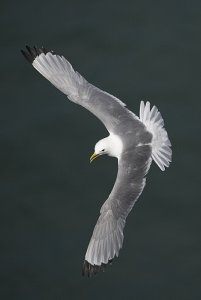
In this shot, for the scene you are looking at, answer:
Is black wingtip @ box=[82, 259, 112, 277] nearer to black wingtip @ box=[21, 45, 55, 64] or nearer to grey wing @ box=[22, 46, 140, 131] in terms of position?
grey wing @ box=[22, 46, 140, 131]

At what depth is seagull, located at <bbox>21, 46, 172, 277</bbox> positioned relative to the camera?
28.8ft

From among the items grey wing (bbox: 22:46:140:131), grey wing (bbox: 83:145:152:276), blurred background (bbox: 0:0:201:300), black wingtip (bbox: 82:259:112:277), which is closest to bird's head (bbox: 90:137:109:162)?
grey wing (bbox: 22:46:140:131)

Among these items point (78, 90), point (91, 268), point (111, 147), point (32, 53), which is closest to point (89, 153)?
point (78, 90)

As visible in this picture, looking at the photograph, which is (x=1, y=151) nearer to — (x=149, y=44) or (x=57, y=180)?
(x=57, y=180)

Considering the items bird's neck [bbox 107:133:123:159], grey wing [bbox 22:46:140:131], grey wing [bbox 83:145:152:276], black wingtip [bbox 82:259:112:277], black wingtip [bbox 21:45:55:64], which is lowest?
black wingtip [bbox 82:259:112:277]

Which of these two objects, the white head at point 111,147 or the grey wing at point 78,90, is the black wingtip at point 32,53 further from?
the white head at point 111,147

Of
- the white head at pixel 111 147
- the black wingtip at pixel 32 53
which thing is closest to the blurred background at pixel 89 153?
the white head at pixel 111 147

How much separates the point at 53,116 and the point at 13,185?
3.14 feet

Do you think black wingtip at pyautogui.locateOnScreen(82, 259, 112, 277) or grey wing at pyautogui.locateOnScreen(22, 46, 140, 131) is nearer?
black wingtip at pyautogui.locateOnScreen(82, 259, 112, 277)

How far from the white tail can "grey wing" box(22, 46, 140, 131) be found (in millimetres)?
149

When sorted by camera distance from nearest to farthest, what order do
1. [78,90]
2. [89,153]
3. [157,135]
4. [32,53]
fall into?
[157,135], [78,90], [32,53], [89,153]

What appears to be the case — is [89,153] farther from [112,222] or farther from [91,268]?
[91,268]

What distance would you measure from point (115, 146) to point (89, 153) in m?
0.97

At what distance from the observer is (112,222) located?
28.9 ft
